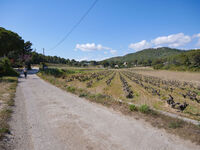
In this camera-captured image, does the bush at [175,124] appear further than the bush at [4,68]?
No

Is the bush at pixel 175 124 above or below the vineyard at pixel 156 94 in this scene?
above

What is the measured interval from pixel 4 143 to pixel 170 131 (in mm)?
4532

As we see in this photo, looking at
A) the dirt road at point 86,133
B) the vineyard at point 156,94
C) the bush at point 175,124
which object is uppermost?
the bush at point 175,124

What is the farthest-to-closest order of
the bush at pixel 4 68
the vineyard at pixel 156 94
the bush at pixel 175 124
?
the bush at pixel 4 68 → the vineyard at pixel 156 94 → the bush at pixel 175 124

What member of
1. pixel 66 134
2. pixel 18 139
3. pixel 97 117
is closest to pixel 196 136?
pixel 97 117

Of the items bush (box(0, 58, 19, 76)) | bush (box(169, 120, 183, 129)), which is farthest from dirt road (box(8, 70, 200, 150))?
bush (box(0, 58, 19, 76))

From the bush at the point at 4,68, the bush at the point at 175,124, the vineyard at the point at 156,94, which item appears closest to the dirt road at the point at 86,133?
the bush at the point at 175,124

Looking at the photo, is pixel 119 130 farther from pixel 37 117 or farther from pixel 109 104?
pixel 37 117

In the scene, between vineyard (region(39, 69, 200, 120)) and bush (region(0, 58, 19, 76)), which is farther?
bush (region(0, 58, 19, 76))

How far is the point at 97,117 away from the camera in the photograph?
4551mm

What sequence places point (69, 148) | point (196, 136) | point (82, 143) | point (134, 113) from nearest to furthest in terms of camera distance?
point (69, 148) < point (82, 143) < point (196, 136) < point (134, 113)

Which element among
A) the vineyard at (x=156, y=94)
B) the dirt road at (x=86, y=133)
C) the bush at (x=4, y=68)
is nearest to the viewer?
the dirt road at (x=86, y=133)

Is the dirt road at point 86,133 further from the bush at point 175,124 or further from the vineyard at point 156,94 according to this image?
the vineyard at point 156,94

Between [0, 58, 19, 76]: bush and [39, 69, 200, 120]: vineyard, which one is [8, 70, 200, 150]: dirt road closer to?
[39, 69, 200, 120]: vineyard
